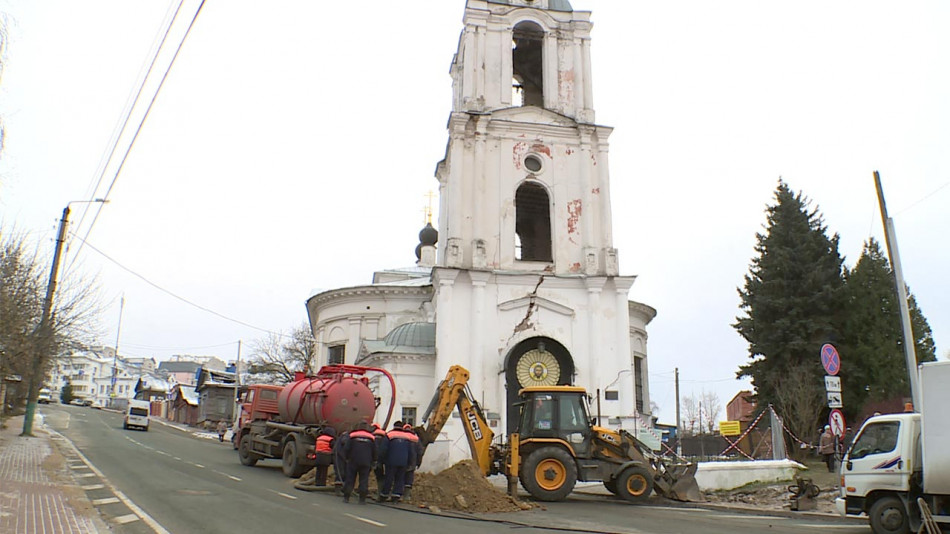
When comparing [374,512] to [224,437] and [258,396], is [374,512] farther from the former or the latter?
[224,437]

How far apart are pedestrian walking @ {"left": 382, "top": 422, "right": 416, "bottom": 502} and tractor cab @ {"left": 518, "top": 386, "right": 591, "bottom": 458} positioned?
3.22 metres

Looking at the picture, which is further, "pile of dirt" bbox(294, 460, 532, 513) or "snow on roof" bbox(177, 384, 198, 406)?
"snow on roof" bbox(177, 384, 198, 406)

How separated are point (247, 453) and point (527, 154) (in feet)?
50.1

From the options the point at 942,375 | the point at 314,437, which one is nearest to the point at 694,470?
the point at 942,375

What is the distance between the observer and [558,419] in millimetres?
16188

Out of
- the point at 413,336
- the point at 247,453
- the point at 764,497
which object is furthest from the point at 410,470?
the point at 413,336

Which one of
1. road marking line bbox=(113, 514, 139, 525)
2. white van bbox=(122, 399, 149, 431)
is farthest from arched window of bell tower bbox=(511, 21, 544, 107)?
white van bbox=(122, 399, 149, 431)

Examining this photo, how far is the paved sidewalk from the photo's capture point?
30.2 feet

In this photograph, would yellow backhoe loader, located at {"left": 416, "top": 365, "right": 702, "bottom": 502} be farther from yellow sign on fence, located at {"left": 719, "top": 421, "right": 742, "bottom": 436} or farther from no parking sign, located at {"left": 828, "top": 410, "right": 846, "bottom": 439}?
yellow sign on fence, located at {"left": 719, "top": 421, "right": 742, "bottom": 436}

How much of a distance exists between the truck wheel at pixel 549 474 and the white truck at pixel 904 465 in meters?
5.59

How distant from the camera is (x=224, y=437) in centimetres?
4275

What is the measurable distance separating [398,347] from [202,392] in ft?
154

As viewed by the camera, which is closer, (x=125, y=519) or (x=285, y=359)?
(x=125, y=519)

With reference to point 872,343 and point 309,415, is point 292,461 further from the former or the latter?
point 872,343
